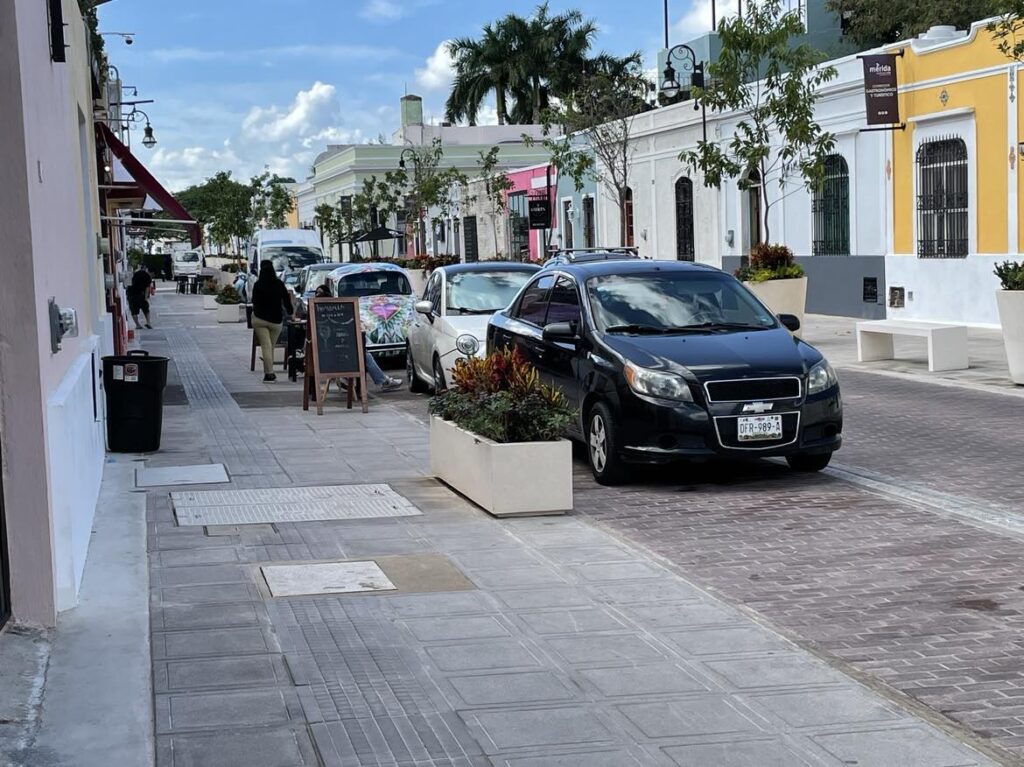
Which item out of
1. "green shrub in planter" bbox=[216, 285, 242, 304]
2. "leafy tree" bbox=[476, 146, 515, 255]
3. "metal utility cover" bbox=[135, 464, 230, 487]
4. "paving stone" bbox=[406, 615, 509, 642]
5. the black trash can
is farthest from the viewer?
"leafy tree" bbox=[476, 146, 515, 255]

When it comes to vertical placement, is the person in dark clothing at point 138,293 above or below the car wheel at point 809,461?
above

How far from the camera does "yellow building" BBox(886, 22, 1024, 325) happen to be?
2500cm

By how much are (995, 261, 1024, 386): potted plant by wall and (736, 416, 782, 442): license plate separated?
690 cm

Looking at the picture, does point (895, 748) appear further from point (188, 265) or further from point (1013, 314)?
point (188, 265)

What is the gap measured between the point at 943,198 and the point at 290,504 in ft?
65.5

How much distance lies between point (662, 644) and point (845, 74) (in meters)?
25.5

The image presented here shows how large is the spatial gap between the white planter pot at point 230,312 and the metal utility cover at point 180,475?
28.2 meters

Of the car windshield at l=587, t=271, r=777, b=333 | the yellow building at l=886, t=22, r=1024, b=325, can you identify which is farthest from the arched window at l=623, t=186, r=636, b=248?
the car windshield at l=587, t=271, r=777, b=333

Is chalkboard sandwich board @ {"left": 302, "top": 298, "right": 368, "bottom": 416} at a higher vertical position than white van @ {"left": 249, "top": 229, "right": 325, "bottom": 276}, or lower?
lower

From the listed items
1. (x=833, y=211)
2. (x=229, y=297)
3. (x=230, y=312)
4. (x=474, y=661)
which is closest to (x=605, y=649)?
(x=474, y=661)

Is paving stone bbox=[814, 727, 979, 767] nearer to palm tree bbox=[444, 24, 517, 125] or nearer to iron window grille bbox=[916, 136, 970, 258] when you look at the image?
iron window grille bbox=[916, 136, 970, 258]

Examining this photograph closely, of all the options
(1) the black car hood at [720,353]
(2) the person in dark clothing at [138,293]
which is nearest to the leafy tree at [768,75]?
(1) the black car hood at [720,353]

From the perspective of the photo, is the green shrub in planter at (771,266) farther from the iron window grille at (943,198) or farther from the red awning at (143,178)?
the red awning at (143,178)

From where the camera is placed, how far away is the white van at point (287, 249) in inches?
1512
